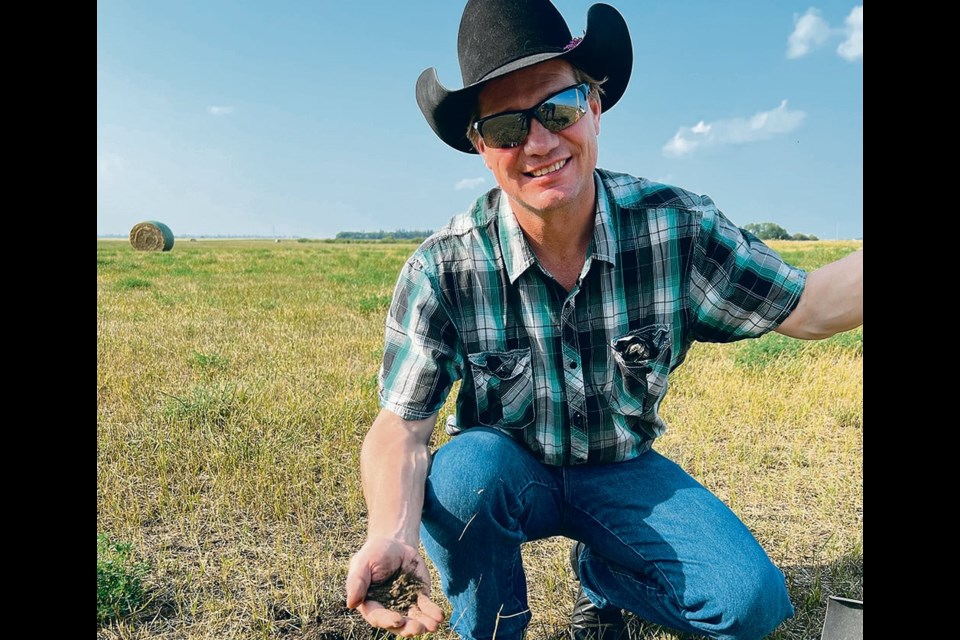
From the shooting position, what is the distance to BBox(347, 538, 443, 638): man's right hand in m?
1.85

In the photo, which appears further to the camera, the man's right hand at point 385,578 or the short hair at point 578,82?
the short hair at point 578,82

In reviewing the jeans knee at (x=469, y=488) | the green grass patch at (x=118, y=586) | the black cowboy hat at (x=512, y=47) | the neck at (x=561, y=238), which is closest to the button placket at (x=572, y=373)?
the neck at (x=561, y=238)

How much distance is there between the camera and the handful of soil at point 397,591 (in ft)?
6.37

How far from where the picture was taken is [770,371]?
595 cm

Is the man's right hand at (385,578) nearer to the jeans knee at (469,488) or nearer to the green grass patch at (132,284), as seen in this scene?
the jeans knee at (469,488)

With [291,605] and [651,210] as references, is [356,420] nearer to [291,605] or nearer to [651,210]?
[291,605]

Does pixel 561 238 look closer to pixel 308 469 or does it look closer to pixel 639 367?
pixel 639 367

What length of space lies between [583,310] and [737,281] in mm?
558

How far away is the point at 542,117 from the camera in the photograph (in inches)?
88.4

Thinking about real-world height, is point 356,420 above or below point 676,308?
below

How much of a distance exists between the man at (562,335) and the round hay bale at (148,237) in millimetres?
30324
